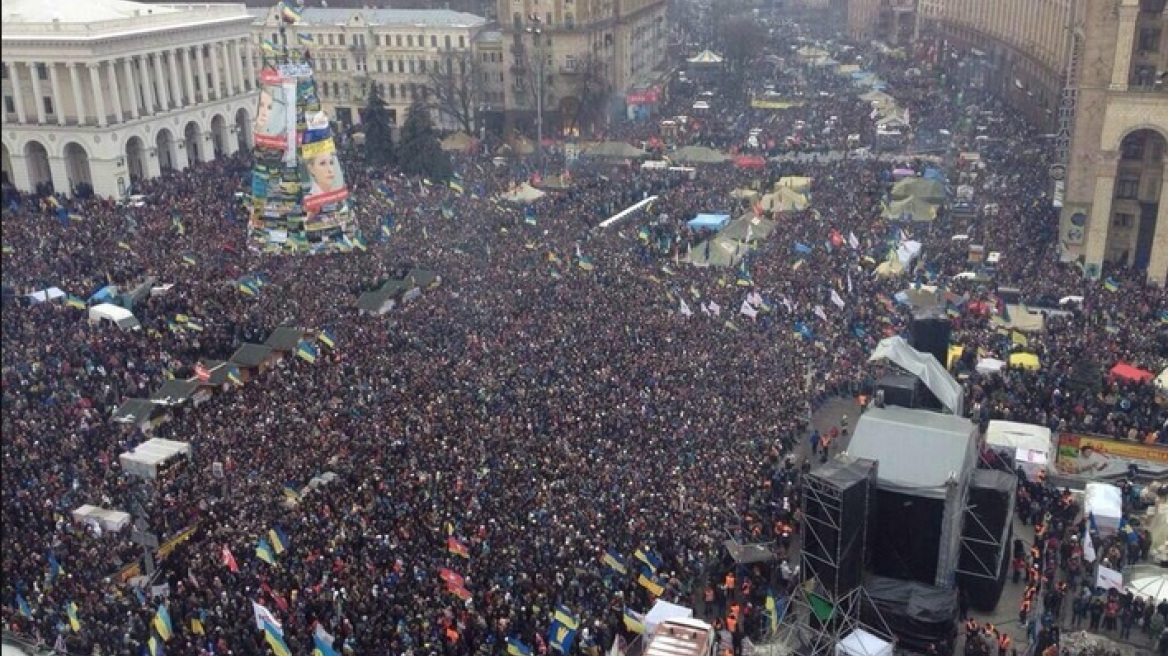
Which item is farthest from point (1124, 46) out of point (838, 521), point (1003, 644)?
point (838, 521)

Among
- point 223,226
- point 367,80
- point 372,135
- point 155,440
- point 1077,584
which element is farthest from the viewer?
point 367,80

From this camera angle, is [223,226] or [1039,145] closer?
[223,226]

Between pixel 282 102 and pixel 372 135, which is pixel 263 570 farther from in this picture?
pixel 372 135

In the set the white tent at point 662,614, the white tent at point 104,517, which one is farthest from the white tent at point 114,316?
the white tent at point 662,614

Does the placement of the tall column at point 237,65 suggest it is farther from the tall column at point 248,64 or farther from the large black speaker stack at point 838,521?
the large black speaker stack at point 838,521

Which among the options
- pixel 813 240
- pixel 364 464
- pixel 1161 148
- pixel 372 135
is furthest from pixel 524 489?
pixel 372 135

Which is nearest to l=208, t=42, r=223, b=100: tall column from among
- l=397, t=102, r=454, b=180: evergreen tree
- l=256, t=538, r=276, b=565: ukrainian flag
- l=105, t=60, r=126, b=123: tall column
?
l=105, t=60, r=126, b=123: tall column
